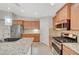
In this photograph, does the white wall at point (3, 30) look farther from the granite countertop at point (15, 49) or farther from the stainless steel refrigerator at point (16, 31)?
the granite countertop at point (15, 49)

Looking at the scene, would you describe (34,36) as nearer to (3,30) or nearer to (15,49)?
(3,30)

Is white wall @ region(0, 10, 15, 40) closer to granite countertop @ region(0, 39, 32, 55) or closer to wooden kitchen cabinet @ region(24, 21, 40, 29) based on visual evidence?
wooden kitchen cabinet @ region(24, 21, 40, 29)

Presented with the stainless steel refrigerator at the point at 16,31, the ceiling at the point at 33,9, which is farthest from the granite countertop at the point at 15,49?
the ceiling at the point at 33,9

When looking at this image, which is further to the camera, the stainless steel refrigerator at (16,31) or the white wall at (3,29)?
the stainless steel refrigerator at (16,31)

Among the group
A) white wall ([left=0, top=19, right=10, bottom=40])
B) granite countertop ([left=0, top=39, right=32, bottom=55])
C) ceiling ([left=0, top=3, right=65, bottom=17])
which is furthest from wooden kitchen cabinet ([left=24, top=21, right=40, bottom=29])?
granite countertop ([left=0, top=39, right=32, bottom=55])

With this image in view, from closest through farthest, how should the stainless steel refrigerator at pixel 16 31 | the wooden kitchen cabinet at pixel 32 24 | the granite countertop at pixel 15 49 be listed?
1. the granite countertop at pixel 15 49
2. the wooden kitchen cabinet at pixel 32 24
3. the stainless steel refrigerator at pixel 16 31

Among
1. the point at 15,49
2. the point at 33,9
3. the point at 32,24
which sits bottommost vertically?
the point at 15,49

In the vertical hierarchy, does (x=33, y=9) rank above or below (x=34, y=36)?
above

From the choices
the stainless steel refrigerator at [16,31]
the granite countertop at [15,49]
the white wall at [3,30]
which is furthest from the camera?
the stainless steel refrigerator at [16,31]

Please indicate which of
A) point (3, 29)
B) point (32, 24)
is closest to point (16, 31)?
point (3, 29)

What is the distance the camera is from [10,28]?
3.45 metres
